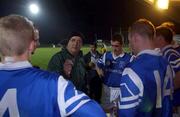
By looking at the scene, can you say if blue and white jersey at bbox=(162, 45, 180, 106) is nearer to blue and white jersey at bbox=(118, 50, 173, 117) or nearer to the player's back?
blue and white jersey at bbox=(118, 50, 173, 117)

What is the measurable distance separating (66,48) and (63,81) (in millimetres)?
2973

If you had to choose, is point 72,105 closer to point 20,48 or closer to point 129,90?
point 20,48

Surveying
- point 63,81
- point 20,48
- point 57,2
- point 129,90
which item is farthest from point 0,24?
point 57,2

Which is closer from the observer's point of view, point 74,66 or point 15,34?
point 15,34

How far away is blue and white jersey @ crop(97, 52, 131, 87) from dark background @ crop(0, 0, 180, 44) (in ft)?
133

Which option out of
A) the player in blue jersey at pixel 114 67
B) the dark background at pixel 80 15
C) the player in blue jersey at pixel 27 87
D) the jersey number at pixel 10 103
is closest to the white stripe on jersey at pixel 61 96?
the player in blue jersey at pixel 27 87

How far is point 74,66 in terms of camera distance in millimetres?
5598

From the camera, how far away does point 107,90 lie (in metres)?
8.93

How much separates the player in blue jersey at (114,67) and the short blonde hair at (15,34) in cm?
600

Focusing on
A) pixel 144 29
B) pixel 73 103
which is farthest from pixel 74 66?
A: pixel 73 103

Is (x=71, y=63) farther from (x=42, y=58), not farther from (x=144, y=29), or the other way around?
(x=42, y=58)

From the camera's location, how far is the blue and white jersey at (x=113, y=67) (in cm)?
869

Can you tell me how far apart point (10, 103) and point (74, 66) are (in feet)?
9.49

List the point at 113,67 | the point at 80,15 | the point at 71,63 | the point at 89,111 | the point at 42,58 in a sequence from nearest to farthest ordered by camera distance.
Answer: the point at 89,111, the point at 71,63, the point at 113,67, the point at 42,58, the point at 80,15
